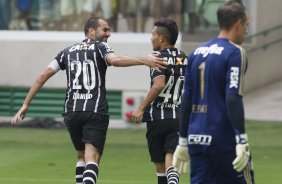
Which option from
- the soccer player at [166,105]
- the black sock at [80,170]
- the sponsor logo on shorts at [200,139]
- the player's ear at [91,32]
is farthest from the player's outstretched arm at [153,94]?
the sponsor logo on shorts at [200,139]

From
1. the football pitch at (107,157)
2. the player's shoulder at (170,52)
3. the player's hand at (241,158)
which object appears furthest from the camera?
the football pitch at (107,157)

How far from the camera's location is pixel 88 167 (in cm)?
1193

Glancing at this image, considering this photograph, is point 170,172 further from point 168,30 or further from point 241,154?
point 241,154

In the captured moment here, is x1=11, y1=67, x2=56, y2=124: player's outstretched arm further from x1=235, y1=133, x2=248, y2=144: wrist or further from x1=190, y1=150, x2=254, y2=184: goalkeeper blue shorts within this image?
x1=235, y1=133, x2=248, y2=144: wrist

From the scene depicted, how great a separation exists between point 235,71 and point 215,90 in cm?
27

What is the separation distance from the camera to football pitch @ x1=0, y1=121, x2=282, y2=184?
14.9 meters

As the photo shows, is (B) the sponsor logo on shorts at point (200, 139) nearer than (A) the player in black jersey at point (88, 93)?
Yes

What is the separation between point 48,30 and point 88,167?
11.2m

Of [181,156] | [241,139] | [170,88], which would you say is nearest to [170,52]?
[170,88]

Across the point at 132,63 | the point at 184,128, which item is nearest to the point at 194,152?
the point at 184,128

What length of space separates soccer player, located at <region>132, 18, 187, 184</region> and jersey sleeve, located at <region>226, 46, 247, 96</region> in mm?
3207

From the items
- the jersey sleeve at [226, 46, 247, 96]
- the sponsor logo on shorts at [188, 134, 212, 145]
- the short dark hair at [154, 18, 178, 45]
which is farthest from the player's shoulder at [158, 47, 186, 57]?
the jersey sleeve at [226, 46, 247, 96]

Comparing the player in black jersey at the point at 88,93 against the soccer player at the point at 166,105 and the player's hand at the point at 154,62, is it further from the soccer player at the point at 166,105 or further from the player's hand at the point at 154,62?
the player's hand at the point at 154,62

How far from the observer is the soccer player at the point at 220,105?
8.67m
